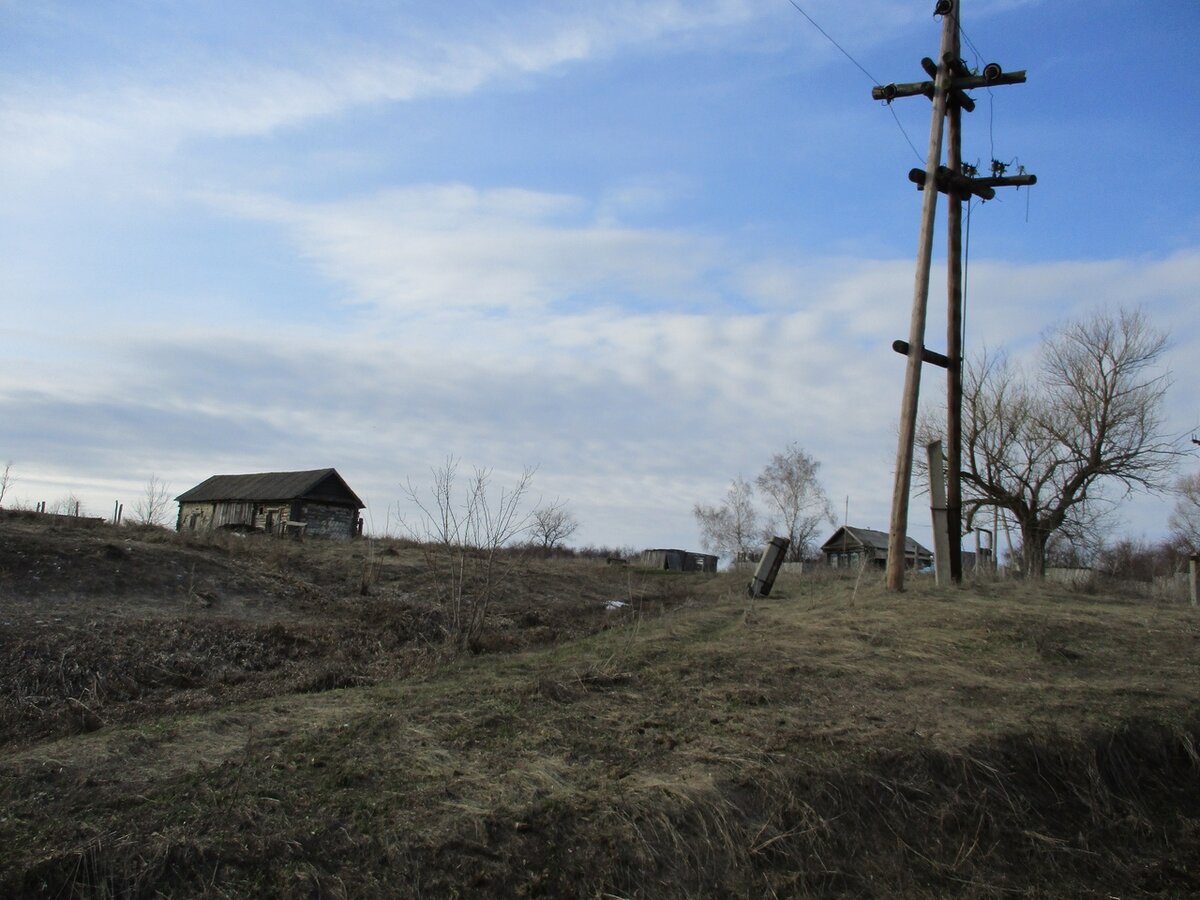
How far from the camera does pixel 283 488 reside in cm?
3747

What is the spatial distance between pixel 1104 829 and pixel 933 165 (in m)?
9.51

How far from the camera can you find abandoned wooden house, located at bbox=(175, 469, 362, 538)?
36.4 m

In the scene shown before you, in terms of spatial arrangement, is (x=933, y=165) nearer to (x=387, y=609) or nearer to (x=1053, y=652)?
(x=1053, y=652)

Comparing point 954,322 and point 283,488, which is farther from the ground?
point 954,322

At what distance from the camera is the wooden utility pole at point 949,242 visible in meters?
12.1

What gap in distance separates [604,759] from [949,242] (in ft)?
34.6

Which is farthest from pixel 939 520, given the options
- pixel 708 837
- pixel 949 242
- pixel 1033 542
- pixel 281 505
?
pixel 281 505

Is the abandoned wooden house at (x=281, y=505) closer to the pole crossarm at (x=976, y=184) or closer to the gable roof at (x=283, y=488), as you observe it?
the gable roof at (x=283, y=488)

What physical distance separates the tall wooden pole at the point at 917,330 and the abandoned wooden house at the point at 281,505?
27.1 metres

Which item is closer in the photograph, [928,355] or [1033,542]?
[928,355]

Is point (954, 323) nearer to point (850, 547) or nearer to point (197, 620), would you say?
point (197, 620)

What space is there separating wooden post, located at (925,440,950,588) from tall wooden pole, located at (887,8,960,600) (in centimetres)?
81

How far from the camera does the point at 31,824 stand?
411 centimetres

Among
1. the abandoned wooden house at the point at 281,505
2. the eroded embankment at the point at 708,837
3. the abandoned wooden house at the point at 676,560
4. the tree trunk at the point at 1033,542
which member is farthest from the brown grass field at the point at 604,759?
the abandoned wooden house at the point at 676,560
